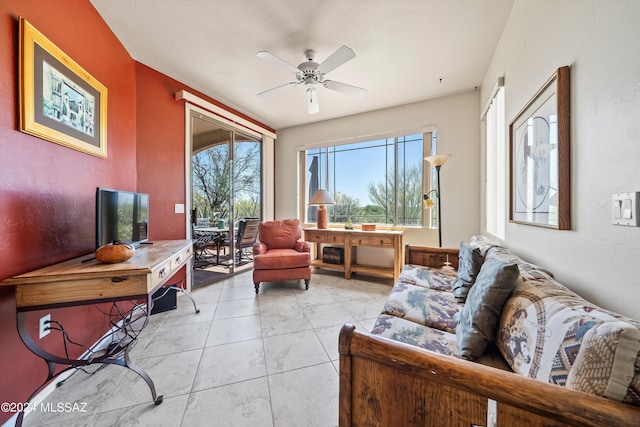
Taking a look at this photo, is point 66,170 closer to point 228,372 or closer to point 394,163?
point 228,372

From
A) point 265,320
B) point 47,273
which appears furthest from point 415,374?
point 265,320

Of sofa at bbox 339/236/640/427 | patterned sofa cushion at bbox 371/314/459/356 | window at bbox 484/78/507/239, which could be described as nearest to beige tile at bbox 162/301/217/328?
patterned sofa cushion at bbox 371/314/459/356

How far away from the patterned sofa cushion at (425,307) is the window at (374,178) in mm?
1861

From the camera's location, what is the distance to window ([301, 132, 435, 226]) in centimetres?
353

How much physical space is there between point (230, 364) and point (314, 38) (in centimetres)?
283

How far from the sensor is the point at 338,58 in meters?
1.95

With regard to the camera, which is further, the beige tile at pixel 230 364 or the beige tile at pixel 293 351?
the beige tile at pixel 293 351

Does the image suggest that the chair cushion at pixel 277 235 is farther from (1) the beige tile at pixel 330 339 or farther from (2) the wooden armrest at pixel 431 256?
(2) the wooden armrest at pixel 431 256

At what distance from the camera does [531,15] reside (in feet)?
4.86

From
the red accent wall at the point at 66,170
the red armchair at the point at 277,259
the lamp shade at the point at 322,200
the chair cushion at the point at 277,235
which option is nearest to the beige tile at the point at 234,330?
the red armchair at the point at 277,259

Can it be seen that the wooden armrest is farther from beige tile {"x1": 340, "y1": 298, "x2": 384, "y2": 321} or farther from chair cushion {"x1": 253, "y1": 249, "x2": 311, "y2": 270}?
chair cushion {"x1": 253, "y1": 249, "x2": 311, "y2": 270}

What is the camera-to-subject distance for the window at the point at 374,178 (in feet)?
11.6

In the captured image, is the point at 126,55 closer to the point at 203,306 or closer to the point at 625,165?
the point at 203,306

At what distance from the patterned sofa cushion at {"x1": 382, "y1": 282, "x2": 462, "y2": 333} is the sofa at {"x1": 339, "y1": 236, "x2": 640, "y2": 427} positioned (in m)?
0.26
